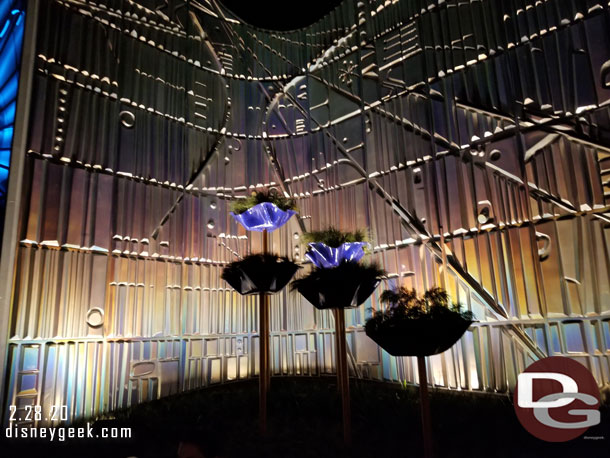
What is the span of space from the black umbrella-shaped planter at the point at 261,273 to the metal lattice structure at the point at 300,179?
2.91 metres

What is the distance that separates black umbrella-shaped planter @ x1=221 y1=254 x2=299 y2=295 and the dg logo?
4050 millimetres

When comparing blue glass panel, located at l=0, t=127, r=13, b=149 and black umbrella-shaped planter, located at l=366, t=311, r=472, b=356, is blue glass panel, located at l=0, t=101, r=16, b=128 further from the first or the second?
black umbrella-shaped planter, located at l=366, t=311, r=472, b=356

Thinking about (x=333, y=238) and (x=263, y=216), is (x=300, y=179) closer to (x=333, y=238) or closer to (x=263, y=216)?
(x=263, y=216)

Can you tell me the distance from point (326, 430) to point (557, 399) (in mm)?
3395

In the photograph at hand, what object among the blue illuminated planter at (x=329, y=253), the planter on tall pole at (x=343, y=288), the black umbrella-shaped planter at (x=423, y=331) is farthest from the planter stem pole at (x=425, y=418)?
the blue illuminated planter at (x=329, y=253)

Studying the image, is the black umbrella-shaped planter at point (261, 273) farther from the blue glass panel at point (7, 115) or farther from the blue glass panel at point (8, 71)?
the blue glass panel at point (7, 115)

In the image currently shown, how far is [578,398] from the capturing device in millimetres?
6449

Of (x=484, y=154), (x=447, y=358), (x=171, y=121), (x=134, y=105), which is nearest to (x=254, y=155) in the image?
(x=171, y=121)

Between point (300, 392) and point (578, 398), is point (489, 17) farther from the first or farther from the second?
point (300, 392)

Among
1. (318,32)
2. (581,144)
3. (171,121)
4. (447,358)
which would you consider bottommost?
(447,358)

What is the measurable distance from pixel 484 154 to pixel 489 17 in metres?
2.60

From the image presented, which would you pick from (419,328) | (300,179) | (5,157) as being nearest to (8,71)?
(5,157)

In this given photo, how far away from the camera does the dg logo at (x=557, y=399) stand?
5993mm

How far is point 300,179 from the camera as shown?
1125 cm
